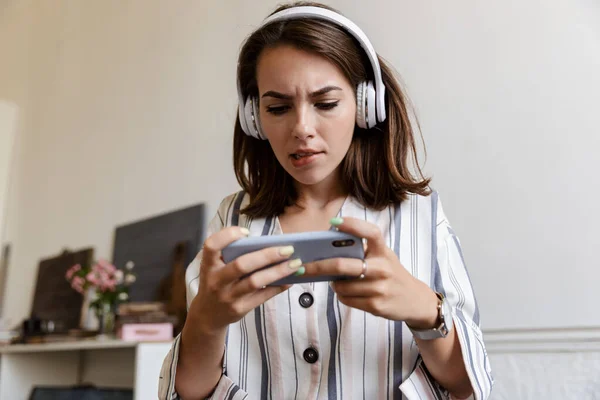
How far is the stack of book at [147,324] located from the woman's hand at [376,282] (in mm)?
1602

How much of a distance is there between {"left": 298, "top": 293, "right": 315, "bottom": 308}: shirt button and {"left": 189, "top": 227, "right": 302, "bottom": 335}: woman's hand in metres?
0.16

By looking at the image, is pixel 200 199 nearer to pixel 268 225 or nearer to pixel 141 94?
pixel 141 94

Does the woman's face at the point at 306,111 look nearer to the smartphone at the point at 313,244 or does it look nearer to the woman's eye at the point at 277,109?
the woman's eye at the point at 277,109

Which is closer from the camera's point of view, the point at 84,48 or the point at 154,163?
the point at 154,163

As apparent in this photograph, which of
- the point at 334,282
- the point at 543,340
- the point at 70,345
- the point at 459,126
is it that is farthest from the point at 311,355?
the point at 70,345

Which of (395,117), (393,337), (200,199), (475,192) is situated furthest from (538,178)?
(200,199)

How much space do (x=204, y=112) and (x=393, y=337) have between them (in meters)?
1.90

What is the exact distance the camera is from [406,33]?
179 cm

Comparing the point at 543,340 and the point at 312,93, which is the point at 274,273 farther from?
the point at 543,340

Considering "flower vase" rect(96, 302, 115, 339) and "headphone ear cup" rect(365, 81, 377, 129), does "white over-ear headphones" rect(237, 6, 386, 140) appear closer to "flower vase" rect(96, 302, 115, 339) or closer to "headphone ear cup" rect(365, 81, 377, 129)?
→ "headphone ear cup" rect(365, 81, 377, 129)

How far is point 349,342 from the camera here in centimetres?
85

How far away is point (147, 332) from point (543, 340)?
1.45m

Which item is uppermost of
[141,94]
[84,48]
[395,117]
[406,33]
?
[84,48]

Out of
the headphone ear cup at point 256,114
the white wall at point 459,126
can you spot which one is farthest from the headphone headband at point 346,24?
the white wall at point 459,126
